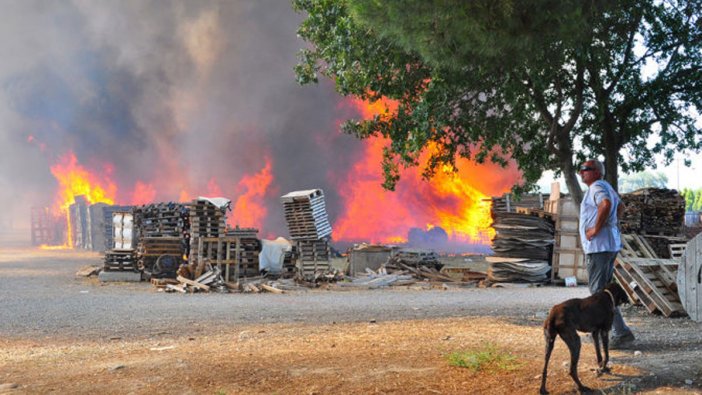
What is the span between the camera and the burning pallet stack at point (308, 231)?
21156mm

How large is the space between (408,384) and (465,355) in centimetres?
130

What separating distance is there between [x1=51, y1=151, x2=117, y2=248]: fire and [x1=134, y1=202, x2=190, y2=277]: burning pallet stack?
26.7 metres

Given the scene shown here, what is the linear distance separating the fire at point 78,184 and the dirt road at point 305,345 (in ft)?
107

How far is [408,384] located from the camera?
19.8 feet

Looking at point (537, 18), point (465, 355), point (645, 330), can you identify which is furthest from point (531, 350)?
point (537, 18)

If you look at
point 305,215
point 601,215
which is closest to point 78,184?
point 305,215

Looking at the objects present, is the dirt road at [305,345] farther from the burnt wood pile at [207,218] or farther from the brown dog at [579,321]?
the burnt wood pile at [207,218]

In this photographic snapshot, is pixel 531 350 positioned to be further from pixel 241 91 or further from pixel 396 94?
pixel 241 91

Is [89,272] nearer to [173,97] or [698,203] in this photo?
[173,97]

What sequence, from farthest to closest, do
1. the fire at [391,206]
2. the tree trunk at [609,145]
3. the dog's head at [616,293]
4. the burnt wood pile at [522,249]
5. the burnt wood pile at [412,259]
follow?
the fire at [391,206] < the burnt wood pile at [412,259] < the burnt wood pile at [522,249] < the tree trunk at [609,145] < the dog's head at [616,293]

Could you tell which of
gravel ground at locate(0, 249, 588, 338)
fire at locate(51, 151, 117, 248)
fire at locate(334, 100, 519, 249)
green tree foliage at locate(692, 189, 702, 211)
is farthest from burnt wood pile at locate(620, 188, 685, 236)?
green tree foliage at locate(692, 189, 702, 211)

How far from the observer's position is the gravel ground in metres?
11.4

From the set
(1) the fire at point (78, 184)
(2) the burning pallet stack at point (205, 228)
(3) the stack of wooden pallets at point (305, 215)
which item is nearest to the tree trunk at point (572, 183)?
(3) the stack of wooden pallets at point (305, 215)

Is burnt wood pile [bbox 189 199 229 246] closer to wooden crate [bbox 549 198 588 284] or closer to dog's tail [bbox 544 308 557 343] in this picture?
wooden crate [bbox 549 198 588 284]
